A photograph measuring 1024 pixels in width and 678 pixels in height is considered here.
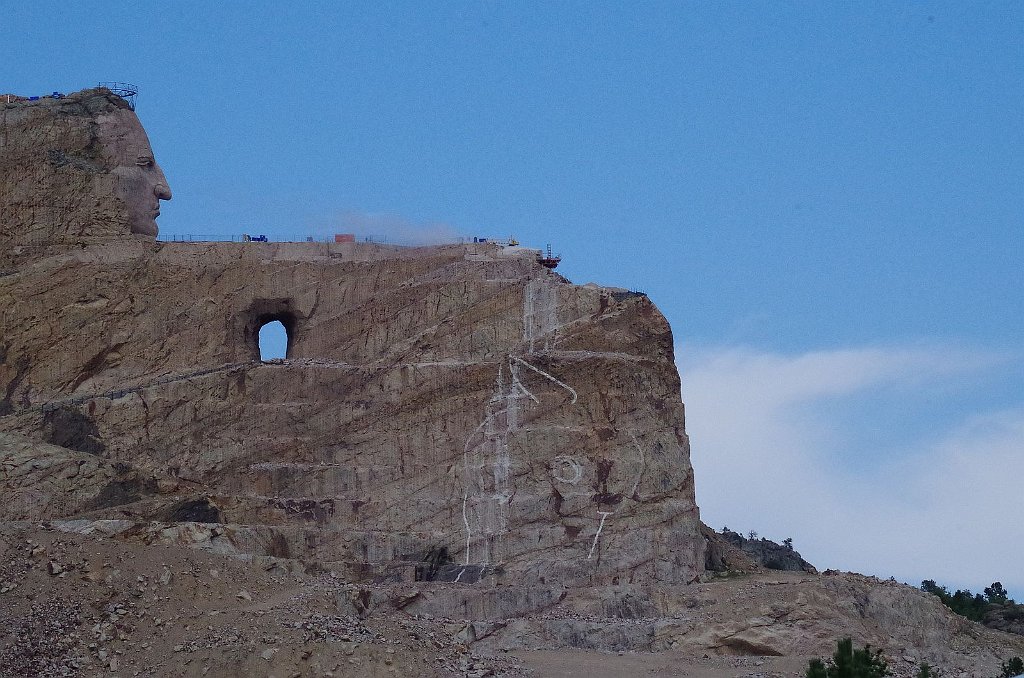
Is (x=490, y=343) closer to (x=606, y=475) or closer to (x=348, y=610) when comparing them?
(x=606, y=475)

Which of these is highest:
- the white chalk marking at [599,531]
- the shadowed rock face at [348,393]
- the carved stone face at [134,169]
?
the carved stone face at [134,169]

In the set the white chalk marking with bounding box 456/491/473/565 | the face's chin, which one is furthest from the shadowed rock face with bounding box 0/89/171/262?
the white chalk marking with bounding box 456/491/473/565

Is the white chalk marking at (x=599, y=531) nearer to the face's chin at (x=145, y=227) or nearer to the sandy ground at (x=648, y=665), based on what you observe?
the sandy ground at (x=648, y=665)

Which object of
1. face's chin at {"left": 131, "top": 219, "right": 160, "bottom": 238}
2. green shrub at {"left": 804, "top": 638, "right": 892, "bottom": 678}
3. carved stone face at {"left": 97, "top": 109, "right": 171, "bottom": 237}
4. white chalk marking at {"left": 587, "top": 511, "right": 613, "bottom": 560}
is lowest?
green shrub at {"left": 804, "top": 638, "right": 892, "bottom": 678}

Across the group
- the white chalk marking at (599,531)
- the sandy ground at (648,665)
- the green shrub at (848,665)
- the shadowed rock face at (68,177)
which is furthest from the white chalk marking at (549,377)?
the shadowed rock face at (68,177)

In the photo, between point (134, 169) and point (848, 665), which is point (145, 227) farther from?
point (848, 665)

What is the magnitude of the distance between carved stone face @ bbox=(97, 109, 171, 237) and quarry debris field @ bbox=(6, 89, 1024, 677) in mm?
53

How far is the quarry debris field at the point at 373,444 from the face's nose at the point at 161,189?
Answer: 8 cm

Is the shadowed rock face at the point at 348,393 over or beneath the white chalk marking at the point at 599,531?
over

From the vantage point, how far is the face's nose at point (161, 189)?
60.3 metres

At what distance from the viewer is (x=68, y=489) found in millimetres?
55188

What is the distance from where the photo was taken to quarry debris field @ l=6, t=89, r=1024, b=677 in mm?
53969

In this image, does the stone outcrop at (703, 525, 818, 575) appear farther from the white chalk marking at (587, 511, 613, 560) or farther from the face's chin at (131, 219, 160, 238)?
the face's chin at (131, 219, 160, 238)

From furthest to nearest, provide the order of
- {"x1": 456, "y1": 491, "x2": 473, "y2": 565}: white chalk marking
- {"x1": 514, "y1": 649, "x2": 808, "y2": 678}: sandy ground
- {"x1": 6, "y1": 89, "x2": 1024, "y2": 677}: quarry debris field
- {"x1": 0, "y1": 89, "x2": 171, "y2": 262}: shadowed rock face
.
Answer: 1. {"x1": 0, "y1": 89, "x2": 171, "y2": 262}: shadowed rock face
2. {"x1": 456, "y1": 491, "x2": 473, "y2": 565}: white chalk marking
3. {"x1": 6, "y1": 89, "x2": 1024, "y2": 677}: quarry debris field
4. {"x1": 514, "y1": 649, "x2": 808, "y2": 678}: sandy ground
